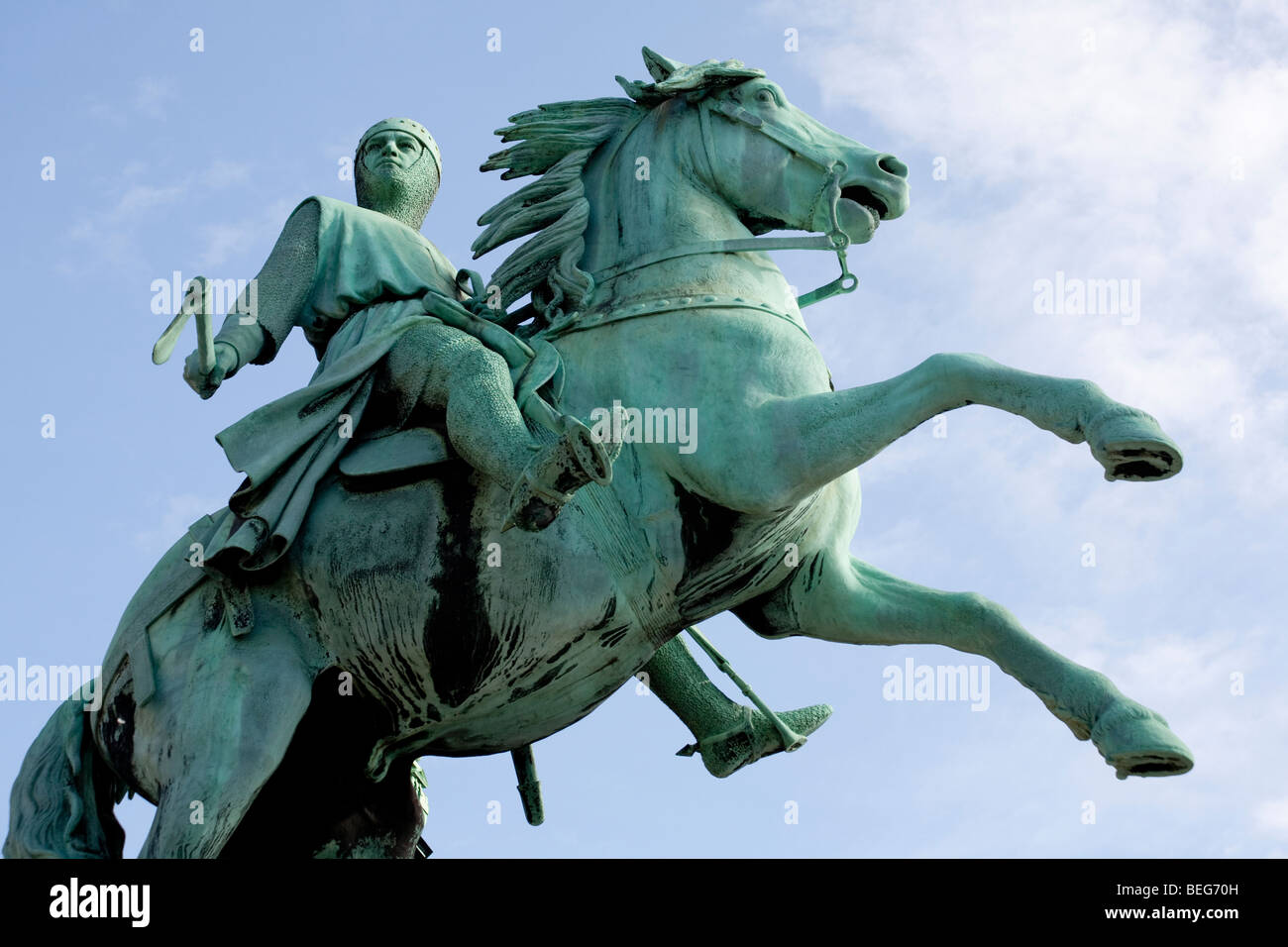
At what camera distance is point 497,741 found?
33.3 feet

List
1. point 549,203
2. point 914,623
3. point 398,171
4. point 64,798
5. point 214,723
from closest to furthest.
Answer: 1. point 214,723
2. point 64,798
3. point 914,623
4. point 549,203
5. point 398,171

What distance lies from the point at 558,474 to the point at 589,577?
0.87 m

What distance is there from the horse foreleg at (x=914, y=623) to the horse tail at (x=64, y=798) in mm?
2986

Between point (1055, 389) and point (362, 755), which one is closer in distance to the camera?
point (1055, 389)

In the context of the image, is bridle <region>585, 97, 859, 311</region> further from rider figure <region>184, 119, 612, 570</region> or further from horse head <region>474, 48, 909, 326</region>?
rider figure <region>184, 119, 612, 570</region>

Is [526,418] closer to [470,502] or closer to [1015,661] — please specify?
[470,502]

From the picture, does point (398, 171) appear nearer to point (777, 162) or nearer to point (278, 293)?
point (278, 293)

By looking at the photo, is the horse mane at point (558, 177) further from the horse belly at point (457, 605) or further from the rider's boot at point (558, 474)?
the rider's boot at point (558, 474)

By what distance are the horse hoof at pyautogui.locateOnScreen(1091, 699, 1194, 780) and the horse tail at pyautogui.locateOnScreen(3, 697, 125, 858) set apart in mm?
4388

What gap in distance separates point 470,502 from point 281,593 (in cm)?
92

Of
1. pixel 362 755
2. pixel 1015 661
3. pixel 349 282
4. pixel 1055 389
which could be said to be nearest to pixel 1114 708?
pixel 1015 661

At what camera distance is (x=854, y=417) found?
962cm

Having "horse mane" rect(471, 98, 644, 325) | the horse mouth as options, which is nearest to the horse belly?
"horse mane" rect(471, 98, 644, 325)

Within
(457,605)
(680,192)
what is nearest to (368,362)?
(457,605)
